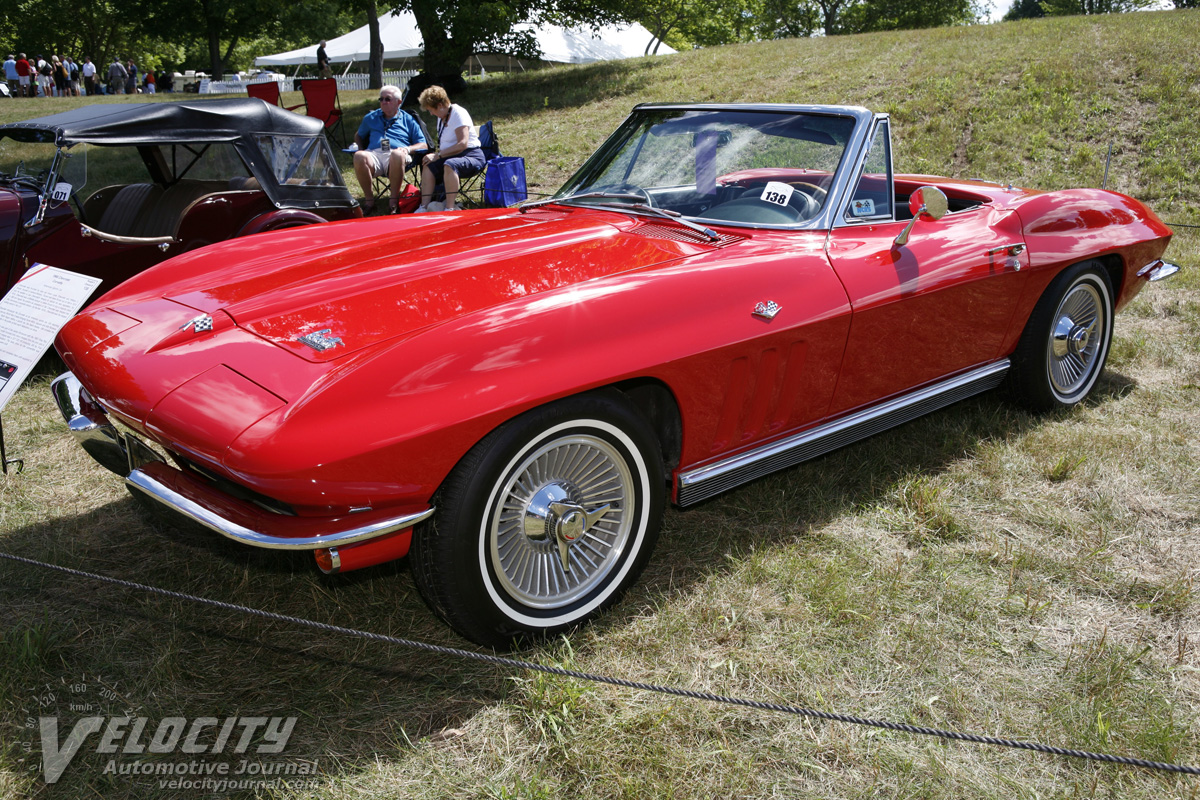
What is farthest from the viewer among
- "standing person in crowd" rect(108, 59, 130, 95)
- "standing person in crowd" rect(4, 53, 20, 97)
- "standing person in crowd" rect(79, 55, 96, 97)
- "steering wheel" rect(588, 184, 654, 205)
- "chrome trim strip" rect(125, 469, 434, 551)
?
"standing person in crowd" rect(79, 55, 96, 97)

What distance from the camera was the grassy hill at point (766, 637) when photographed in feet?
6.88

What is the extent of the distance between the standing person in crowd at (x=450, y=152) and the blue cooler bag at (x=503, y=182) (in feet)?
0.45

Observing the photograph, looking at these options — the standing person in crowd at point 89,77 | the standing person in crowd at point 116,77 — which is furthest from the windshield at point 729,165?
the standing person in crowd at point 89,77

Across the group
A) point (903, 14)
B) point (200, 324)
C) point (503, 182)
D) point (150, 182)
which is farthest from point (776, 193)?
point (903, 14)

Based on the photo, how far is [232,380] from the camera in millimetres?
2139

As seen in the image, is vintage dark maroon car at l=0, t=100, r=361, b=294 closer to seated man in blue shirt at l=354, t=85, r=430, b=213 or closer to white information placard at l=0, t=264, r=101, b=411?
seated man in blue shirt at l=354, t=85, r=430, b=213

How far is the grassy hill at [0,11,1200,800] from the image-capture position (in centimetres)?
210

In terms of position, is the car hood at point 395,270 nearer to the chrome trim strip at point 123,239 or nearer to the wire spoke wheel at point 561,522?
the wire spoke wheel at point 561,522

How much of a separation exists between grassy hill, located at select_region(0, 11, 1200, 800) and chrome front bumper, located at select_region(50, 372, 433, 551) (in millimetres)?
475

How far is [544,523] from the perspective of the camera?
239cm

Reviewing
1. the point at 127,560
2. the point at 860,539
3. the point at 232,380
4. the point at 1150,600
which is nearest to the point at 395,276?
the point at 232,380

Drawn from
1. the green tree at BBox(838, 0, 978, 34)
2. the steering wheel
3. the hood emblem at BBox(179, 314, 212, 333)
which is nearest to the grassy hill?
the hood emblem at BBox(179, 314, 212, 333)

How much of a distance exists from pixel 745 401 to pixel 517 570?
0.89 m

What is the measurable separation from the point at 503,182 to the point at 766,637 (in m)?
6.38
